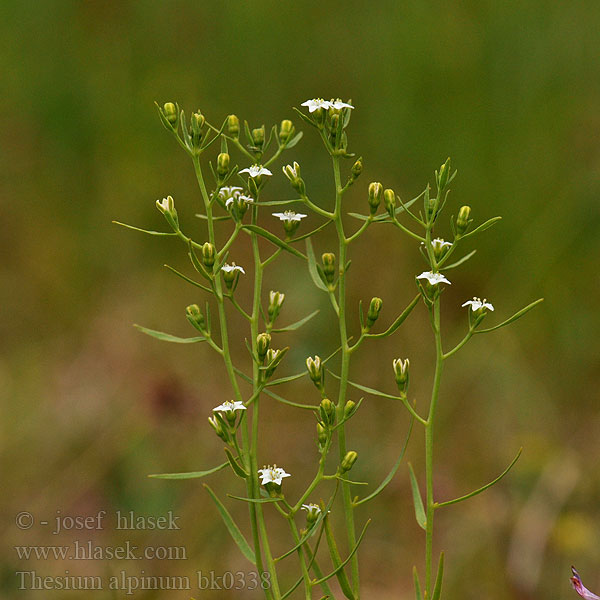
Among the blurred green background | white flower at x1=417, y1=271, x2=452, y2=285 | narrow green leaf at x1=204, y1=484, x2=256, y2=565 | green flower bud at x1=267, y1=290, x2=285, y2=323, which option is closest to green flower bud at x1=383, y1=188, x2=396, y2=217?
white flower at x1=417, y1=271, x2=452, y2=285

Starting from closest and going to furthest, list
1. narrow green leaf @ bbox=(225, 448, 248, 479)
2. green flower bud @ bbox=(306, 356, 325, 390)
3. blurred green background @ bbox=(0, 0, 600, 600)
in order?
narrow green leaf @ bbox=(225, 448, 248, 479) → green flower bud @ bbox=(306, 356, 325, 390) → blurred green background @ bbox=(0, 0, 600, 600)

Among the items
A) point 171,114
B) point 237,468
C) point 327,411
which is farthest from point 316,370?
point 171,114

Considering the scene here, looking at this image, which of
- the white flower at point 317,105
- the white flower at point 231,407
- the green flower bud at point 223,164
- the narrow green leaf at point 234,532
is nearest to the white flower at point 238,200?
the green flower bud at point 223,164

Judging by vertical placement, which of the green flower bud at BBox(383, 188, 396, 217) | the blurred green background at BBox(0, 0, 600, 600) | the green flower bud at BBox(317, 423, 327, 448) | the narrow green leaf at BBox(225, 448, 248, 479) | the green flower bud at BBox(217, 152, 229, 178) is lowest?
the narrow green leaf at BBox(225, 448, 248, 479)

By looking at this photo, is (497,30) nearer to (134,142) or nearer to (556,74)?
(556,74)

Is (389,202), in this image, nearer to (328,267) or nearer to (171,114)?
(328,267)

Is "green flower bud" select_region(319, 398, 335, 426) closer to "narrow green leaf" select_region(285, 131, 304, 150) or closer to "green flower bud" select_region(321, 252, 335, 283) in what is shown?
"green flower bud" select_region(321, 252, 335, 283)
